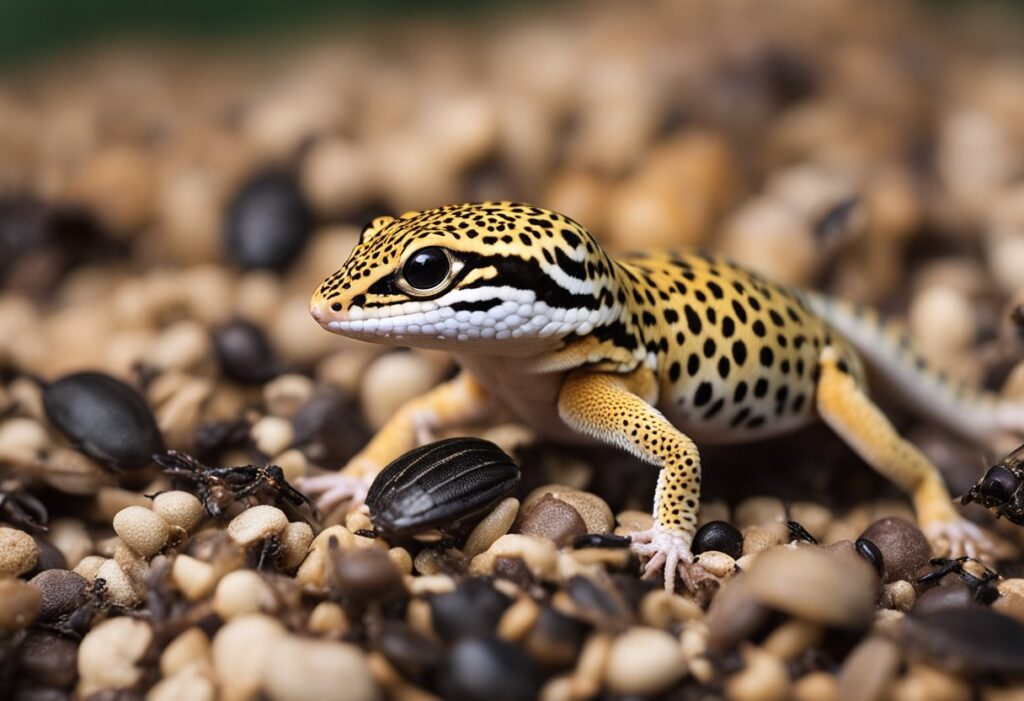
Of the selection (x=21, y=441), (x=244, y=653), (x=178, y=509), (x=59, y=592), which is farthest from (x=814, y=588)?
(x=21, y=441)

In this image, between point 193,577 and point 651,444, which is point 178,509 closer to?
point 193,577

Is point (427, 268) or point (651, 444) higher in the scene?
point (427, 268)

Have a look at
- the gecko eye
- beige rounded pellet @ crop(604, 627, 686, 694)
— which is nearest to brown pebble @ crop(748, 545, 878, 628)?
beige rounded pellet @ crop(604, 627, 686, 694)

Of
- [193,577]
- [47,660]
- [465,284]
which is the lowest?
[47,660]

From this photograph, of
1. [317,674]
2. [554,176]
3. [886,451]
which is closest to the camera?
[317,674]

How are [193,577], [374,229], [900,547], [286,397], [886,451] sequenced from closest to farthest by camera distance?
1. [193,577]
2. [900,547]
3. [374,229]
4. [886,451]
5. [286,397]

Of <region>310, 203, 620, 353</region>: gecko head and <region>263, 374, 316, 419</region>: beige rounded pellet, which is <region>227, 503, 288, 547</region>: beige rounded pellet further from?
<region>263, 374, 316, 419</region>: beige rounded pellet
